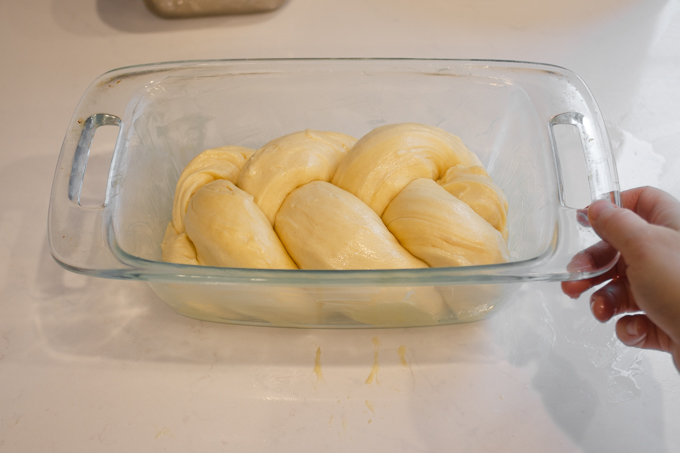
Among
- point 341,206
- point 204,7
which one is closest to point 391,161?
point 341,206

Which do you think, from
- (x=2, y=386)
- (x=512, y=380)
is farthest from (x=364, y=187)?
(x=2, y=386)

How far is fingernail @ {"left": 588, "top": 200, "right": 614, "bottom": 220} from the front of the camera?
55cm

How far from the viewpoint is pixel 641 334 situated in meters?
0.61

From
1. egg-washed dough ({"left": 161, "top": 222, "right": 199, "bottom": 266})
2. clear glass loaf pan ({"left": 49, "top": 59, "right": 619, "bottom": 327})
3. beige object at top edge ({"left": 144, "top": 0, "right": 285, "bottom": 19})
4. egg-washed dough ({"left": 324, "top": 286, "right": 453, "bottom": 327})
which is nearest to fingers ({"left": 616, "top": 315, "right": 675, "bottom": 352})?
clear glass loaf pan ({"left": 49, "top": 59, "right": 619, "bottom": 327})

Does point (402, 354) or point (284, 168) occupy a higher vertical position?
point (284, 168)

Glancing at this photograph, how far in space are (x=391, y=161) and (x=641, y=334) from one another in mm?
434

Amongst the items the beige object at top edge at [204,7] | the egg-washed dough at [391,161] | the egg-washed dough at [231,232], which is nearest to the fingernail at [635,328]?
the egg-washed dough at [391,161]

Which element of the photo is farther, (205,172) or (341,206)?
(205,172)

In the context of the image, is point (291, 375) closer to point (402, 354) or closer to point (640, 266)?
point (402, 354)

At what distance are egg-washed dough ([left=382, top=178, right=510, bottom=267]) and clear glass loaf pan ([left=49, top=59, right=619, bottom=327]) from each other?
5 cm

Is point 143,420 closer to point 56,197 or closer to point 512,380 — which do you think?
point 56,197

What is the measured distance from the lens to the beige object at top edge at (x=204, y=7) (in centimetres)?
111

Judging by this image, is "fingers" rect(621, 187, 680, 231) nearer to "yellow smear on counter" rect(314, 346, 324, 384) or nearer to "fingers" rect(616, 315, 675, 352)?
"fingers" rect(616, 315, 675, 352)

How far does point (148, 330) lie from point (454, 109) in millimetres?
673
